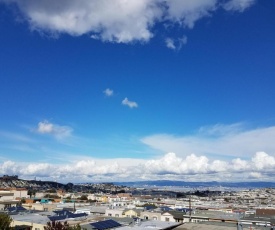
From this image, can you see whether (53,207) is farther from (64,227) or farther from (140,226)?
(64,227)

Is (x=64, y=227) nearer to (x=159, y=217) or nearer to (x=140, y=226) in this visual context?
(x=140, y=226)

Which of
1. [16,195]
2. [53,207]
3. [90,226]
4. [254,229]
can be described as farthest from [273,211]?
[16,195]

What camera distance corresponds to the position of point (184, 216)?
276 feet

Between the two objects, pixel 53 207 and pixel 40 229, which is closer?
pixel 40 229

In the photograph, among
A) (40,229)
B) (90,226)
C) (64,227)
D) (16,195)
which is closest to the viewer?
(64,227)

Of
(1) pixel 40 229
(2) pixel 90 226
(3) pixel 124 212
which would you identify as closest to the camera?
(2) pixel 90 226

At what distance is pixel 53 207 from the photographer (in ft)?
356

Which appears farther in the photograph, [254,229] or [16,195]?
[16,195]

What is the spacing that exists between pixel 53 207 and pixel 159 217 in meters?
38.5

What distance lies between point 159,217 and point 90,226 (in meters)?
33.9

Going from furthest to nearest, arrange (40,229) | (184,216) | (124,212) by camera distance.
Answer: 1. (124,212)
2. (184,216)
3. (40,229)

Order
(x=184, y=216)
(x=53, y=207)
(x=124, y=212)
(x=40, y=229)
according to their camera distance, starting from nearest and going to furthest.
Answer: (x=40, y=229) < (x=184, y=216) < (x=124, y=212) < (x=53, y=207)

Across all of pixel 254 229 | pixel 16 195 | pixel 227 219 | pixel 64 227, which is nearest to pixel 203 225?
pixel 254 229

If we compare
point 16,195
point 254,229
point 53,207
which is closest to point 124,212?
point 53,207
